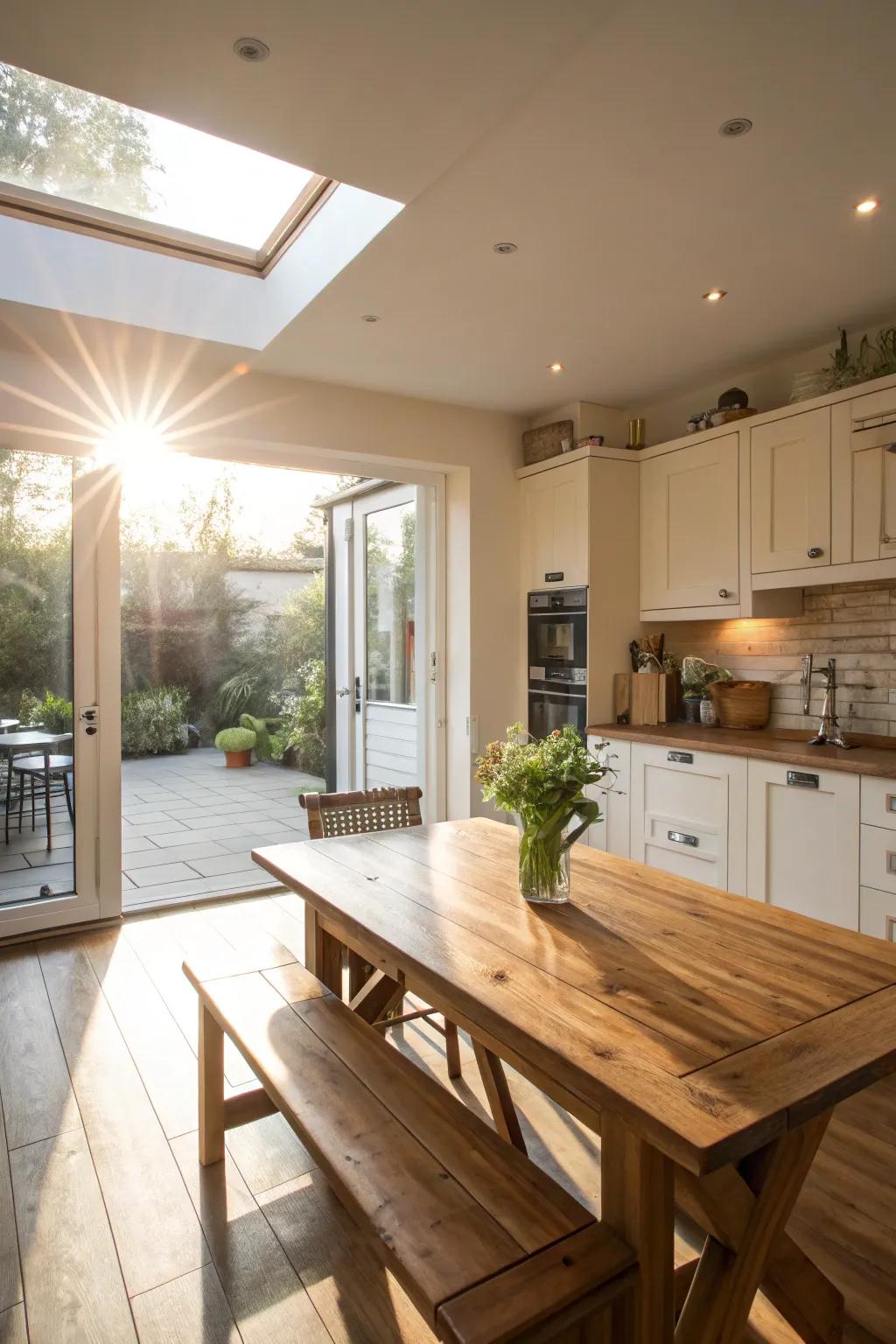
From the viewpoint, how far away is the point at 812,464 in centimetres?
326

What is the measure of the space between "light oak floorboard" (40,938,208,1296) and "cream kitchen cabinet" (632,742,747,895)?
2.35m

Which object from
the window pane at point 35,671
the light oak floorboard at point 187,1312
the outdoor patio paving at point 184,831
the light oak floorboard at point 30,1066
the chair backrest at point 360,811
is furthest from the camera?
the outdoor patio paving at point 184,831

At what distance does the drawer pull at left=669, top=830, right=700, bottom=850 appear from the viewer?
3510 mm

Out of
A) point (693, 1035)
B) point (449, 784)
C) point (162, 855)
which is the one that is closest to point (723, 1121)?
point (693, 1035)

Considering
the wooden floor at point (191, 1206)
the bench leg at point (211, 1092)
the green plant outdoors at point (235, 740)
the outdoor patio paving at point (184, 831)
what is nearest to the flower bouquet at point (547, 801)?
the wooden floor at point (191, 1206)

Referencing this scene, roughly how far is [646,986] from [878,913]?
6.04ft

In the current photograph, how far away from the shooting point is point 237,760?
15.5 feet

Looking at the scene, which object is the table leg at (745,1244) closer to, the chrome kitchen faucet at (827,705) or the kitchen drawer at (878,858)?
the kitchen drawer at (878,858)

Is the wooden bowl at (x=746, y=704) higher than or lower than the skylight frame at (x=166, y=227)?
lower

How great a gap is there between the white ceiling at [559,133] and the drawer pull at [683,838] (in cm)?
220

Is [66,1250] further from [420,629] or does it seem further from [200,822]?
[420,629]

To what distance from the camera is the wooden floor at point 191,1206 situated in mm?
1557

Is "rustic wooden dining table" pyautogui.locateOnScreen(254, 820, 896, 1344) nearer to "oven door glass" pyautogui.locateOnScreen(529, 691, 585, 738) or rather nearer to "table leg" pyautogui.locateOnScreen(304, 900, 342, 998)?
"table leg" pyautogui.locateOnScreen(304, 900, 342, 998)

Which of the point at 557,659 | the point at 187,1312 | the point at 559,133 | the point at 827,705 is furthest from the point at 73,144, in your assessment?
the point at 827,705
